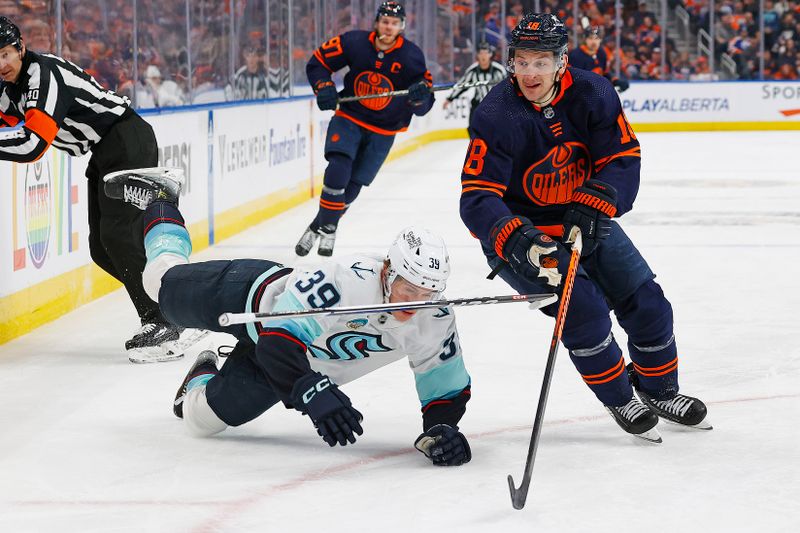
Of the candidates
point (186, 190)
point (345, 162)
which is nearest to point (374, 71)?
point (345, 162)

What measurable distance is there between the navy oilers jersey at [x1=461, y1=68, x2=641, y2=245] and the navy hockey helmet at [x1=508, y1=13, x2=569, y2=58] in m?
0.13

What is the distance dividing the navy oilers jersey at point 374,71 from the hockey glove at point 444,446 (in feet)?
14.0

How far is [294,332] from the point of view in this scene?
2916 mm

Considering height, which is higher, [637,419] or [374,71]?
[374,71]

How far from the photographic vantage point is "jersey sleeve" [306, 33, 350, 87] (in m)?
7.23

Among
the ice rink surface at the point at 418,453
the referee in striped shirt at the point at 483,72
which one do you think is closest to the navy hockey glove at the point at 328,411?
the ice rink surface at the point at 418,453

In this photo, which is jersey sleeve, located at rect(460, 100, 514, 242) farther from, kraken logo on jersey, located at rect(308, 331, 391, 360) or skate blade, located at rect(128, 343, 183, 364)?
skate blade, located at rect(128, 343, 183, 364)

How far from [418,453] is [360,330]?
0.36 metres

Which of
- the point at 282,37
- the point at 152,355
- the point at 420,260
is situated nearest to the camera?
the point at 420,260

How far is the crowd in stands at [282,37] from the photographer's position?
253 inches

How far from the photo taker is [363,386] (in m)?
4.00

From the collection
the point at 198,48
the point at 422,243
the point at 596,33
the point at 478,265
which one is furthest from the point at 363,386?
the point at 596,33

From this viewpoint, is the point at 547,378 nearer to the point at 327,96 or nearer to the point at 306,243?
the point at 306,243

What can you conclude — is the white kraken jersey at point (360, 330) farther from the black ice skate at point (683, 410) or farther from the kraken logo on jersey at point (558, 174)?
the black ice skate at point (683, 410)
